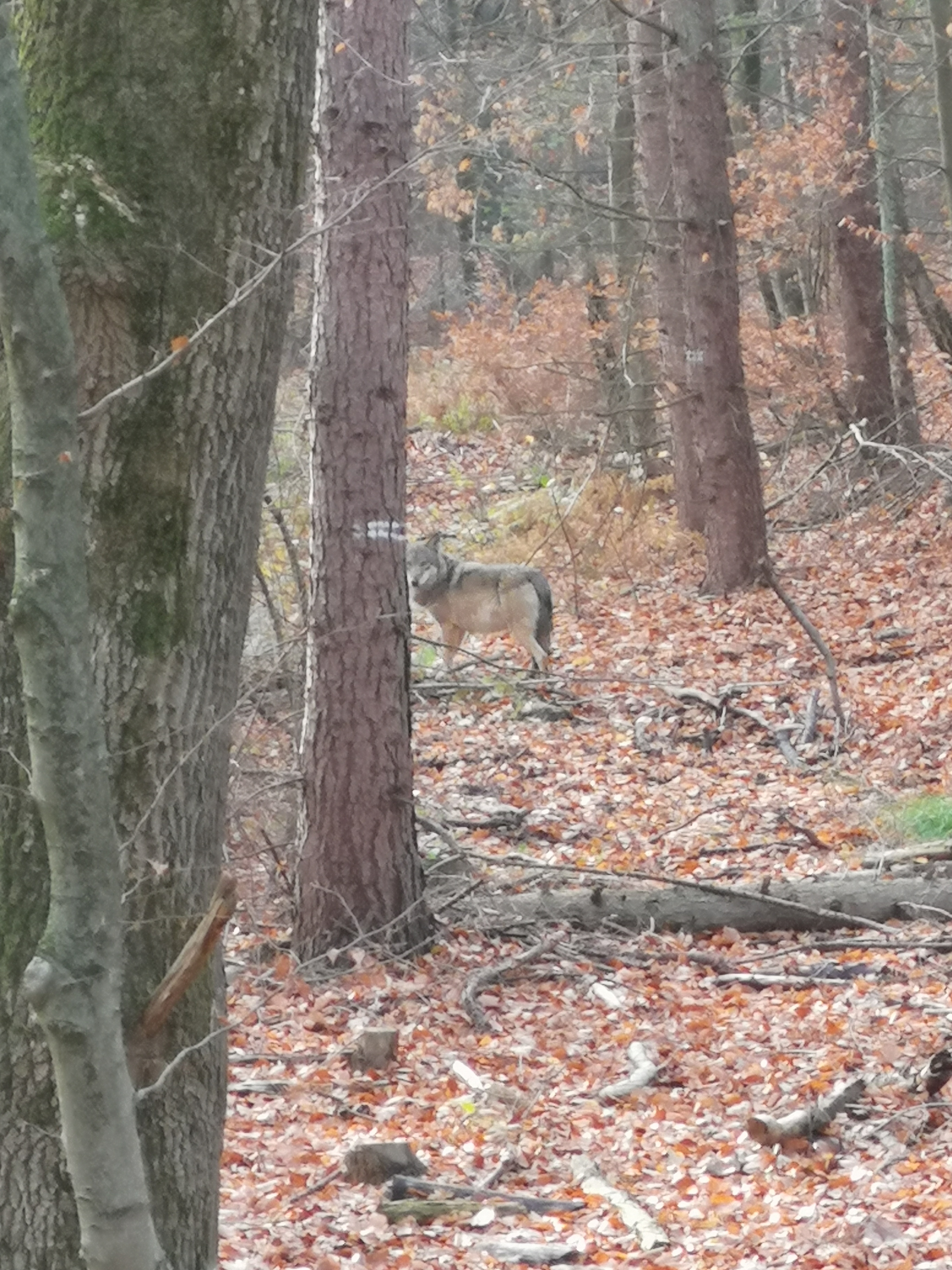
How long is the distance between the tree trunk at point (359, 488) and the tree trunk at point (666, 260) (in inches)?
354

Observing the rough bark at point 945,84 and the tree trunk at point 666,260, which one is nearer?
the rough bark at point 945,84

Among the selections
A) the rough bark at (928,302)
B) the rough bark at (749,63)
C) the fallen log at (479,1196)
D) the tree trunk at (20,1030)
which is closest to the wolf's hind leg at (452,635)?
the rough bark at (928,302)

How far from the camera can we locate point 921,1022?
23.7 ft

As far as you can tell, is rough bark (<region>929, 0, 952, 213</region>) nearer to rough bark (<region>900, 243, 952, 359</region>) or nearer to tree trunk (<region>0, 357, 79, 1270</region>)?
rough bark (<region>900, 243, 952, 359</region>)

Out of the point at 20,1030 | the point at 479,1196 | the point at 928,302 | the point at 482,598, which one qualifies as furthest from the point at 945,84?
the point at 20,1030

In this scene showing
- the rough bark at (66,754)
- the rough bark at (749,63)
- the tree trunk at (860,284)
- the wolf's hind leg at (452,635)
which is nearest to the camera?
the rough bark at (66,754)

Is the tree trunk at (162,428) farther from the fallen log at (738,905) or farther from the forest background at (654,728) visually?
the fallen log at (738,905)

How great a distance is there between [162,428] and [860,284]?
16432mm

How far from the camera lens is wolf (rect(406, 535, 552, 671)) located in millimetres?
14211

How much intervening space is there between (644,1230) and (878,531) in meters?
12.4

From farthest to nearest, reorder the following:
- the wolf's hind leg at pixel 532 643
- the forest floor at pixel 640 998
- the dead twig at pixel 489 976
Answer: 1. the wolf's hind leg at pixel 532 643
2. the dead twig at pixel 489 976
3. the forest floor at pixel 640 998

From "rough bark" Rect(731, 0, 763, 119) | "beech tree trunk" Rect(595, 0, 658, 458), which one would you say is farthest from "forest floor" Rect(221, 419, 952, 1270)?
"rough bark" Rect(731, 0, 763, 119)

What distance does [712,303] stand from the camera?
50.2 ft

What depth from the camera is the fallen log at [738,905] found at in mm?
8570
